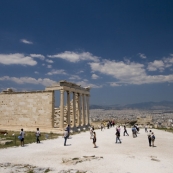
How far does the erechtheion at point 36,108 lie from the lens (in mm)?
32125

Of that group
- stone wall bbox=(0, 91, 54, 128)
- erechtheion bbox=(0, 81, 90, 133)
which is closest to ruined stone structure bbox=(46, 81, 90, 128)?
erechtheion bbox=(0, 81, 90, 133)

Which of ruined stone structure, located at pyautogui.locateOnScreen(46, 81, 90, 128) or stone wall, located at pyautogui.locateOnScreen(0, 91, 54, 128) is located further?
stone wall, located at pyautogui.locateOnScreen(0, 91, 54, 128)

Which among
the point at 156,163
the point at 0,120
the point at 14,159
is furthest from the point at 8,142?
the point at 0,120

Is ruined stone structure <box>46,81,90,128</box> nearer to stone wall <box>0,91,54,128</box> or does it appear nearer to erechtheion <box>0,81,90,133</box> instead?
erechtheion <box>0,81,90,133</box>

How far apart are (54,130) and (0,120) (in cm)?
1172

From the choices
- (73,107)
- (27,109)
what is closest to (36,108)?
(27,109)

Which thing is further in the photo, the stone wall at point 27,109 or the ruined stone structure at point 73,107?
the stone wall at point 27,109

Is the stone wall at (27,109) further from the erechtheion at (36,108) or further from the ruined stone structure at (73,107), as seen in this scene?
the ruined stone structure at (73,107)

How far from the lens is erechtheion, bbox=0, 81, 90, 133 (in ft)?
105

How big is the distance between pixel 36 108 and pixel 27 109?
1.80 metres

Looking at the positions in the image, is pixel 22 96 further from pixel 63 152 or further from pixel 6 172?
pixel 6 172

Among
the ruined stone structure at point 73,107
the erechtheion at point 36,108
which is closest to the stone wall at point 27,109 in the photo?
the erechtheion at point 36,108

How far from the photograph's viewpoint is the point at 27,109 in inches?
1366

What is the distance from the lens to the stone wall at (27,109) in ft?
108
